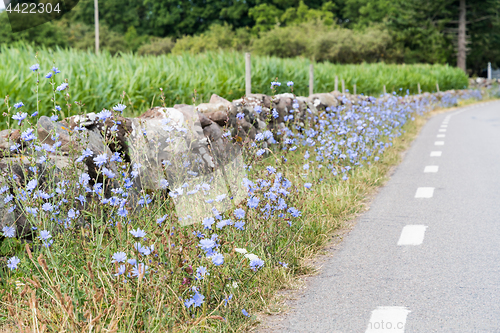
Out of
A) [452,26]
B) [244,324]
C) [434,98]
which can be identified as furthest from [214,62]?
[452,26]

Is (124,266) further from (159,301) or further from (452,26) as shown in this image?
(452,26)

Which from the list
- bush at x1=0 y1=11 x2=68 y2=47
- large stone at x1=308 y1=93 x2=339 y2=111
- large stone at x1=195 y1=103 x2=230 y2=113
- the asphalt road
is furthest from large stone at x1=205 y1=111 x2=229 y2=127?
bush at x1=0 y1=11 x2=68 y2=47

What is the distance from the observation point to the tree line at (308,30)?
1610 inches

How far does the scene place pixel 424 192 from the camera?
21.2ft

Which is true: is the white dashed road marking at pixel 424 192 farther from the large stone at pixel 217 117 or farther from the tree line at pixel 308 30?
the tree line at pixel 308 30

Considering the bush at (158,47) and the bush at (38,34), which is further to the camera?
the bush at (158,47)

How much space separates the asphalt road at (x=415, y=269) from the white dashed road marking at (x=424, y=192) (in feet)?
0.04

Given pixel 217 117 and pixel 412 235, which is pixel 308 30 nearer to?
pixel 217 117

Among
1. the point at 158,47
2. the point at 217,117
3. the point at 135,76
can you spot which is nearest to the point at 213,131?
the point at 217,117

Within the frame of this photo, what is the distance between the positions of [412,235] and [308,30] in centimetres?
4117

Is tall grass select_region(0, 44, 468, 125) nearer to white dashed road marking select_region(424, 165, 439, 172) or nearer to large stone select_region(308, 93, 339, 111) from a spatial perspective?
large stone select_region(308, 93, 339, 111)

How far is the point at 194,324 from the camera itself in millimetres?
2631

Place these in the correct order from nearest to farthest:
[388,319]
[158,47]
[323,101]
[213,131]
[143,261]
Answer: [143,261] < [388,319] < [213,131] < [323,101] < [158,47]

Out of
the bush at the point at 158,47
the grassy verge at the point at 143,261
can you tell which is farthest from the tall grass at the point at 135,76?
the bush at the point at 158,47
